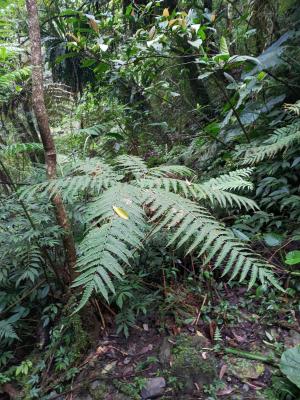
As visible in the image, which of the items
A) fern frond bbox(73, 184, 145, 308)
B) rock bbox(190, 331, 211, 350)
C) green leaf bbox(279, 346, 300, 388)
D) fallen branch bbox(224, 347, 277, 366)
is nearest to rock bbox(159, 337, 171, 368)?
rock bbox(190, 331, 211, 350)

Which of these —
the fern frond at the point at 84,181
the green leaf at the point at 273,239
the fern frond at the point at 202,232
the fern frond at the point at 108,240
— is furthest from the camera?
the green leaf at the point at 273,239

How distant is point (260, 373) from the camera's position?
1.58m

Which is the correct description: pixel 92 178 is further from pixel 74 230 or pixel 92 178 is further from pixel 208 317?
pixel 208 317

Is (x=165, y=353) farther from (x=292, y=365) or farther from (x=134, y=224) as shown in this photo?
(x=134, y=224)

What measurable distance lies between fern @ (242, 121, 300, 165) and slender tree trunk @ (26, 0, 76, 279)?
55.8 inches

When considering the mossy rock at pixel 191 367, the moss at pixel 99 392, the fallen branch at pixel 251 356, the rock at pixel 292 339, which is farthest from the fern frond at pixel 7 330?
the rock at pixel 292 339

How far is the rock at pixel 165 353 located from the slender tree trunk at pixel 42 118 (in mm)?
648

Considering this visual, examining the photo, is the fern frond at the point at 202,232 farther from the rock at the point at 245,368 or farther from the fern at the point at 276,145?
the fern at the point at 276,145

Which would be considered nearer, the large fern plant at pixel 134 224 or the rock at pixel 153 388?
the large fern plant at pixel 134 224

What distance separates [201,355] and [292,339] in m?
0.51

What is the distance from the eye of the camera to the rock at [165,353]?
1682mm

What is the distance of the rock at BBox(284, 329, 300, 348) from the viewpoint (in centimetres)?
169

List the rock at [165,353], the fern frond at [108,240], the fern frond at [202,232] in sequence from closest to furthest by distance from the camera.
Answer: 1. the fern frond at [108,240]
2. the fern frond at [202,232]
3. the rock at [165,353]

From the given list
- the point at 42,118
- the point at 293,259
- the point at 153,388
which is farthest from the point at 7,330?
the point at 293,259
